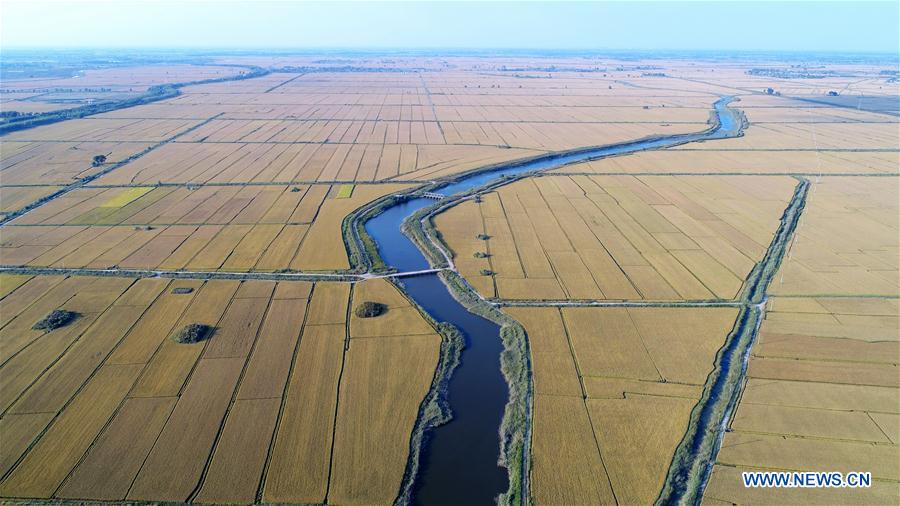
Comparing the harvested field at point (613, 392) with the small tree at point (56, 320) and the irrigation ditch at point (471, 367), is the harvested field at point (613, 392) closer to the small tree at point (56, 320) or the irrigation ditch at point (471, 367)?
the irrigation ditch at point (471, 367)

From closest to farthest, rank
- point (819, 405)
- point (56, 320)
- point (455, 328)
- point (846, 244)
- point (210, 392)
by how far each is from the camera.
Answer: point (819, 405), point (210, 392), point (56, 320), point (455, 328), point (846, 244)

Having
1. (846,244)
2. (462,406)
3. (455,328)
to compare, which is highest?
(846,244)

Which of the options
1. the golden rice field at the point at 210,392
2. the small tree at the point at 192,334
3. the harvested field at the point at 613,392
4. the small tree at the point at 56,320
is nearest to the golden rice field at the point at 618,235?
the harvested field at the point at 613,392

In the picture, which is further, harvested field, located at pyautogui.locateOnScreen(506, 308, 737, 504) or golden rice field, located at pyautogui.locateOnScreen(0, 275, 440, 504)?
harvested field, located at pyautogui.locateOnScreen(506, 308, 737, 504)

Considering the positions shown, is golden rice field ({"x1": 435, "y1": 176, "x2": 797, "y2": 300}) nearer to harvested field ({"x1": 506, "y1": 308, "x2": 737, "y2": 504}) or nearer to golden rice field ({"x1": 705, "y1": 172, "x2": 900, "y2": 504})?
harvested field ({"x1": 506, "y1": 308, "x2": 737, "y2": 504})

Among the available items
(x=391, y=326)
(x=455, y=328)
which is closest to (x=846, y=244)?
(x=455, y=328)

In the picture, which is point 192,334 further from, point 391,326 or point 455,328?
point 455,328

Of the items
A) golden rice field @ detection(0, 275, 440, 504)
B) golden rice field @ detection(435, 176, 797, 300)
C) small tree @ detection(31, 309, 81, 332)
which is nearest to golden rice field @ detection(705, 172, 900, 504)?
golden rice field @ detection(435, 176, 797, 300)
